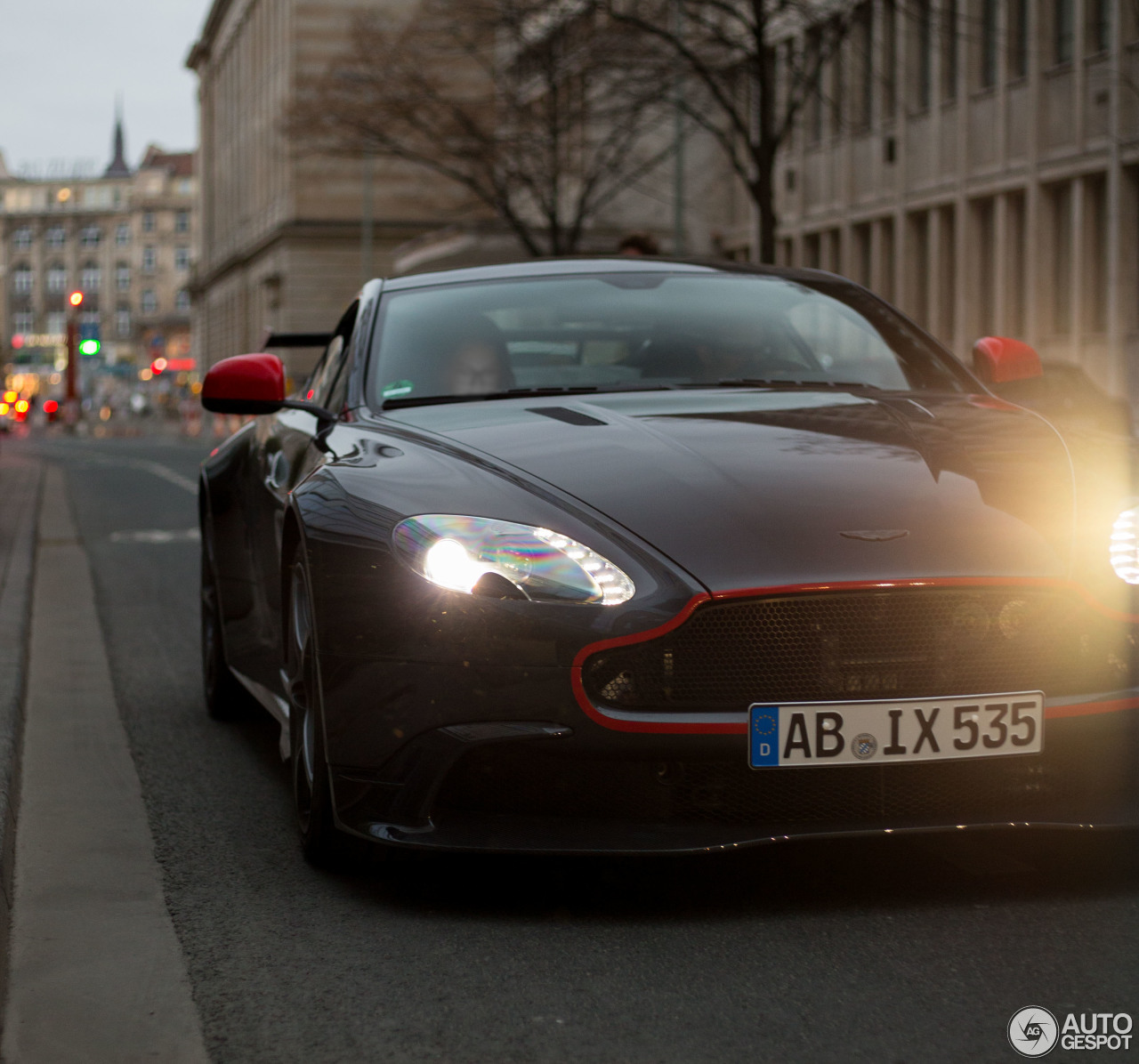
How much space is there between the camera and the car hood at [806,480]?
365cm

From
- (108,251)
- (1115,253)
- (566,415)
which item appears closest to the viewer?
(566,415)

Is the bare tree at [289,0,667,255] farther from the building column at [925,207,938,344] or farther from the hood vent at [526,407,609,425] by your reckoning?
the hood vent at [526,407,609,425]

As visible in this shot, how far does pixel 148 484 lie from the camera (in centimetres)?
2669

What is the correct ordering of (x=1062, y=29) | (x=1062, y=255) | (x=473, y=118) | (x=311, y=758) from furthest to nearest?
(x=473, y=118), (x=1062, y=255), (x=1062, y=29), (x=311, y=758)

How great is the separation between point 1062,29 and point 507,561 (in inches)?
1104

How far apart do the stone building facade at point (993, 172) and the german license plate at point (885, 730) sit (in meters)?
21.2

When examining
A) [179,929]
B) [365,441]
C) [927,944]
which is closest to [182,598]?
[365,441]

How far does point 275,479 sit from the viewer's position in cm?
517

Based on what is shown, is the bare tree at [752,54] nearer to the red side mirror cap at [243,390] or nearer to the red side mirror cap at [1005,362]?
the red side mirror cap at [1005,362]

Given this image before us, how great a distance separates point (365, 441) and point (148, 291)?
6800 inches

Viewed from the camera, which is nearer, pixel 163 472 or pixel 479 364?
pixel 479 364

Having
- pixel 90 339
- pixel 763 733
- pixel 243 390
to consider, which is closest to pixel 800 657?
pixel 763 733

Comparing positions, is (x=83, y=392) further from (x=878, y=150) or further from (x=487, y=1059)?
(x=487, y=1059)

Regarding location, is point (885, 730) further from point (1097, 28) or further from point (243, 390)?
point (1097, 28)
